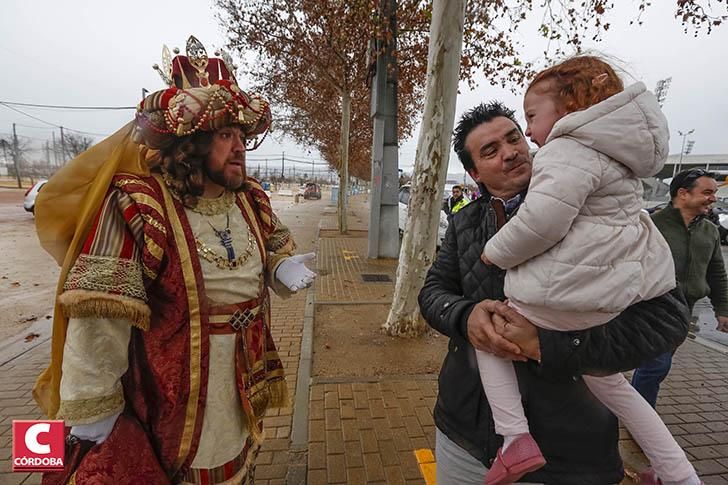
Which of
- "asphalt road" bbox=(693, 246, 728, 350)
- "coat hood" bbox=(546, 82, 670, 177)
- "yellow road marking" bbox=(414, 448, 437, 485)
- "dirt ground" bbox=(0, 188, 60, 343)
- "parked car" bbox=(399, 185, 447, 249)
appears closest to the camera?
"coat hood" bbox=(546, 82, 670, 177)

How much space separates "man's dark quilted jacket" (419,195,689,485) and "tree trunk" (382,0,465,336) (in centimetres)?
278

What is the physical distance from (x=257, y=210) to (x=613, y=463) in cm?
175

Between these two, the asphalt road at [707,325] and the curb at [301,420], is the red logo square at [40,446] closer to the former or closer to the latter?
the curb at [301,420]

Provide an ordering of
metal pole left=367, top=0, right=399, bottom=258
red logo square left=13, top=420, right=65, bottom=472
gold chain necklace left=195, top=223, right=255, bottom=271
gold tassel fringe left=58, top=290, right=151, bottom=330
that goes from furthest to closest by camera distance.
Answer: metal pole left=367, top=0, right=399, bottom=258 → gold chain necklace left=195, top=223, right=255, bottom=271 → red logo square left=13, top=420, right=65, bottom=472 → gold tassel fringe left=58, top=290, right=151, bottom=330

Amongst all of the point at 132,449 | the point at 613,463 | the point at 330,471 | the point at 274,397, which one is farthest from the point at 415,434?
the point at 132,449

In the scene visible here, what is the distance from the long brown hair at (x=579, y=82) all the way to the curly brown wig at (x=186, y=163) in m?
1.27

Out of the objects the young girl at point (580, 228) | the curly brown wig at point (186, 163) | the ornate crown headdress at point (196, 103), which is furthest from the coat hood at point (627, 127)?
the curly brown wig at point (186, 163)

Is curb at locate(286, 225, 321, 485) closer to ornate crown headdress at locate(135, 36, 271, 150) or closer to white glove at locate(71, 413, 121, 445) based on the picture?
white glove at locate(71, 413, 121, 445)

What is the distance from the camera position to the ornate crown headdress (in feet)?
4.52

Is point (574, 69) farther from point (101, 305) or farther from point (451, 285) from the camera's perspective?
point (101, 305)

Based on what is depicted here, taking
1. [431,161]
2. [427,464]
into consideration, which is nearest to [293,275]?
[427,464]

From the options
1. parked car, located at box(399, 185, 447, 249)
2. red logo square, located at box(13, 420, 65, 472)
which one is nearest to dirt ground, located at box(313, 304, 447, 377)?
red logo square, located at box(13, 420, 65, 472)

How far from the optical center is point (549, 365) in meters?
1.11

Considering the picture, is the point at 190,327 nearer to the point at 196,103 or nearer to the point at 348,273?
the point at 196,103
